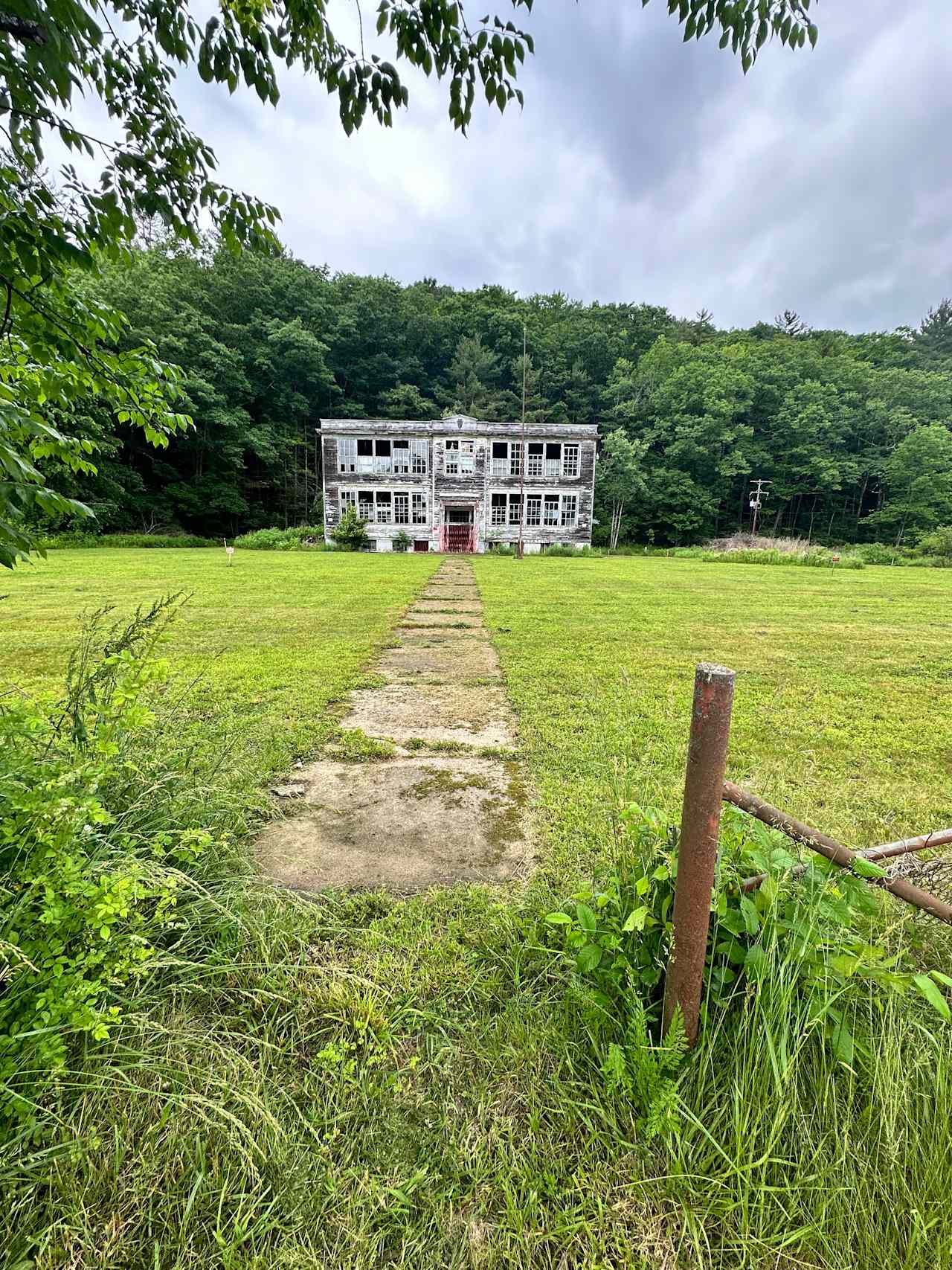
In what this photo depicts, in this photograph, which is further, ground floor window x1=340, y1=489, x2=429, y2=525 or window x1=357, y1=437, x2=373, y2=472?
ground floor window x1=340, y1=489, x2=429, y2=525

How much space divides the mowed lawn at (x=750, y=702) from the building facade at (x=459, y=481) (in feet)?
62.6

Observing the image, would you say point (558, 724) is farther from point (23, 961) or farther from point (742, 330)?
point (742, 330)

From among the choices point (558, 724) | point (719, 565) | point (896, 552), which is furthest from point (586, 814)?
point (896, 552)

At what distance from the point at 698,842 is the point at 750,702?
3544mm

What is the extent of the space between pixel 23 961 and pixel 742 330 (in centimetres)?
5938

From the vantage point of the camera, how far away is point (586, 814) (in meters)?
2.58

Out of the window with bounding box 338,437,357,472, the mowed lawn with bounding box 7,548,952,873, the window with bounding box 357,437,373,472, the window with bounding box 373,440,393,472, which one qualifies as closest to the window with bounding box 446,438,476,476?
the window with bounding box 373,440,393,472

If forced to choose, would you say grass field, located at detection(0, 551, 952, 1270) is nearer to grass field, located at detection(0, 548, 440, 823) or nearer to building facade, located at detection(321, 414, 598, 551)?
grass field, located at detection(0, 548, 440, 823)

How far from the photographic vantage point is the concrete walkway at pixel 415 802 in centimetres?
217

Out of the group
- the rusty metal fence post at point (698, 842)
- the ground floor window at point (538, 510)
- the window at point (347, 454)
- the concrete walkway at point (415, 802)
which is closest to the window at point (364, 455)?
the window at point (347, 454)

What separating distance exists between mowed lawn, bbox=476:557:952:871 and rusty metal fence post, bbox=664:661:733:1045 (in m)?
0.92

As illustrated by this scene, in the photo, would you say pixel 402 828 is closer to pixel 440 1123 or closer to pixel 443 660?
pixel 440 1123

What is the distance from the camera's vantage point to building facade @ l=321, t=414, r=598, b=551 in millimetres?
27766

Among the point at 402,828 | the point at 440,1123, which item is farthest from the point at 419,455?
the point at 440,1123
